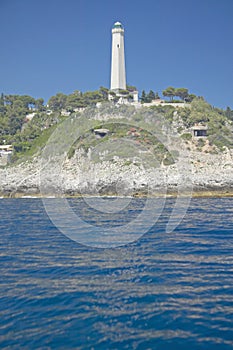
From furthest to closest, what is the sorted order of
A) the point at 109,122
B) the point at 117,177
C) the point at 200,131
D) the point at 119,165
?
the point at 109,122, the point at 200,131, the point at 119,165, the point at 117,177

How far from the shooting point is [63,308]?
945cm

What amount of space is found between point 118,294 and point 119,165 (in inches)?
1638

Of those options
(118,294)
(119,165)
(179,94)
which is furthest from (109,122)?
(118,294)

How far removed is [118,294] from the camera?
10.3m

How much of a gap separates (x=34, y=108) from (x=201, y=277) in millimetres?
95135

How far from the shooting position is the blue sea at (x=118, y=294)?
26.0ft

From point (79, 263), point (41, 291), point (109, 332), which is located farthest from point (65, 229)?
point (109, 332)

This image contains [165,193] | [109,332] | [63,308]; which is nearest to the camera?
[109,332]

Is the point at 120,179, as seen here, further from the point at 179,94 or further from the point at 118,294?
the point at 179,94

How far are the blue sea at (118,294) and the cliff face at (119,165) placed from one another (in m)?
27.8

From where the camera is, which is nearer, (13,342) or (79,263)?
(13,342)

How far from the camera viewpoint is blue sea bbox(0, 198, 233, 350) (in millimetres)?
7918

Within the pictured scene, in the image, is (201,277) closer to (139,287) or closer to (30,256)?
(139,287)

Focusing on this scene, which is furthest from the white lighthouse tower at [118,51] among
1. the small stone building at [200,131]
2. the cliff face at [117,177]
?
the cliff face at [117,177]
